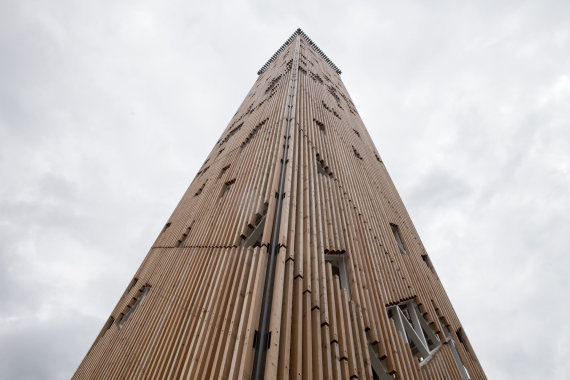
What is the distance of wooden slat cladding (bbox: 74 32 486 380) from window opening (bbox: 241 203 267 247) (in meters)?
0.01

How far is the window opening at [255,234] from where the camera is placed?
11.4ft

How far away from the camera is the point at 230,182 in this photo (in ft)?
18.1

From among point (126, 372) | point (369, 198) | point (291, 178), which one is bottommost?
point (126, 372)

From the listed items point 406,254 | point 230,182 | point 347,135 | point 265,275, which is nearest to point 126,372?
point 265,275

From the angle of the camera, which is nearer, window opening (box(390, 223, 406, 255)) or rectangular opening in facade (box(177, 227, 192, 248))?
rectangular opening in facade (box(177, 227, 192, 248))

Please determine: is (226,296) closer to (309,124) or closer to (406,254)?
(406,254)

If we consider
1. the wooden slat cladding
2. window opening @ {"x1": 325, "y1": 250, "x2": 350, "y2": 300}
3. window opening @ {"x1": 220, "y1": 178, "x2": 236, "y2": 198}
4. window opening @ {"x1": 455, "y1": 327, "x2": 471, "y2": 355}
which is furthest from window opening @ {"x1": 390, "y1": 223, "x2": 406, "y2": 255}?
window opening @ {"x1": 220, "y1": 178, "x2": 236, "y2": 198}

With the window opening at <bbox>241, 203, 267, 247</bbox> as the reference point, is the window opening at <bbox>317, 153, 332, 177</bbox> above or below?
above

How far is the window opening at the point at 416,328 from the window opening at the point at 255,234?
6.28 feet

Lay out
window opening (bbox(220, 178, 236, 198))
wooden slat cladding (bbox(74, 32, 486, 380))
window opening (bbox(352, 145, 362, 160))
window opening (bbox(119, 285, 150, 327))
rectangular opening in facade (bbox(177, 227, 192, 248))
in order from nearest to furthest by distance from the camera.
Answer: wooden slat cladding (bbox(74, 32, 486, 380)) → window opening (bbox(119, 285, 150, 327)) → rectangular opening in facade (bbox(177, 227, 192, 248)) → window opening (bbox(220, 178, 236, 198)) → window opening (bbox(352, 145, 362, 160))

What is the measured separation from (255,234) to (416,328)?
9.18ft

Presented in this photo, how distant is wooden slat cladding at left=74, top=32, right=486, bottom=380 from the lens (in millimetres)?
2215

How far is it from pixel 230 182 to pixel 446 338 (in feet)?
14.4

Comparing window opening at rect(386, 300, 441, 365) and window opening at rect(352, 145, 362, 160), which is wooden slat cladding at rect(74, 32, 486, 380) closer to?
window opening at rect(386, 300, 441, 365)
